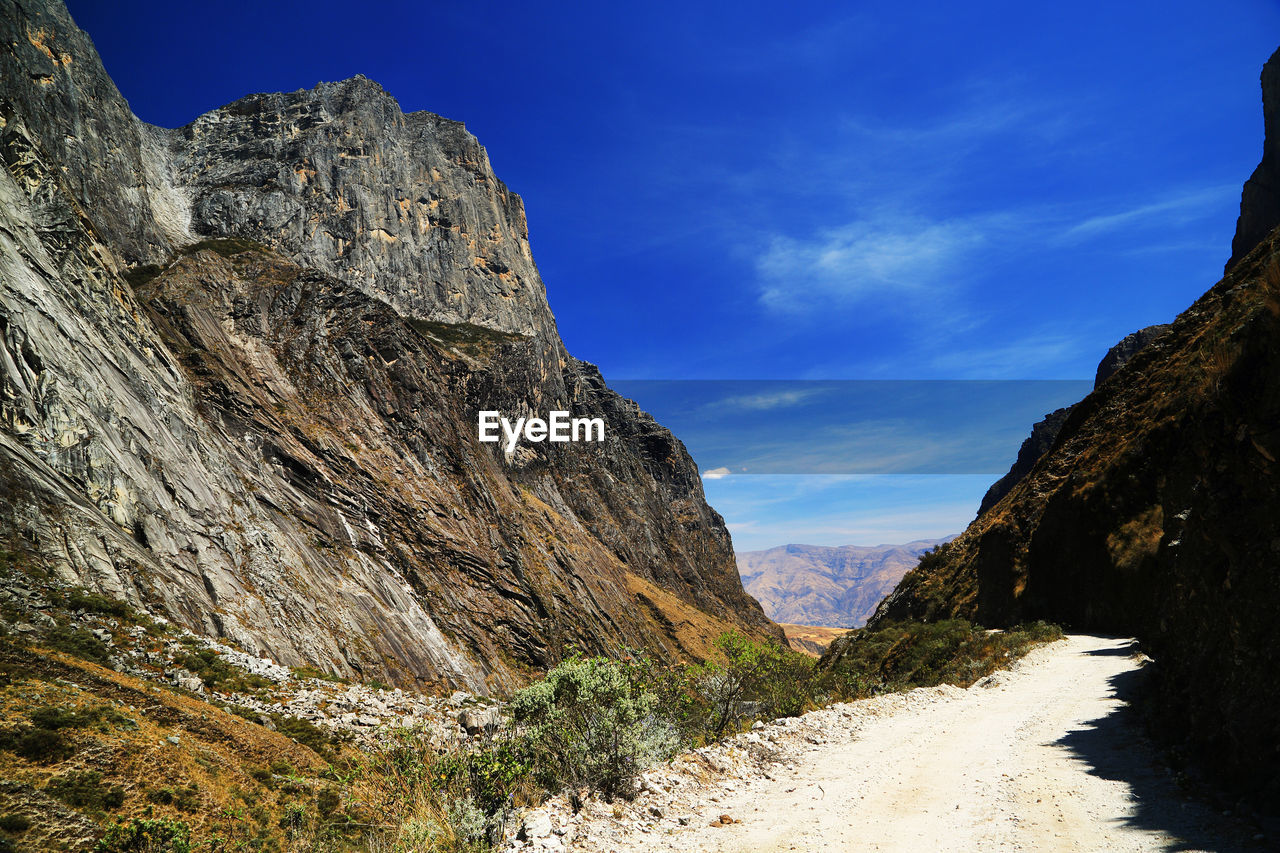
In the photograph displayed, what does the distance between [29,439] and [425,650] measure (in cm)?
2404

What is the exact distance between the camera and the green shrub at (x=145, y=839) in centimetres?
677

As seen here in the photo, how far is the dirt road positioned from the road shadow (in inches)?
0.8

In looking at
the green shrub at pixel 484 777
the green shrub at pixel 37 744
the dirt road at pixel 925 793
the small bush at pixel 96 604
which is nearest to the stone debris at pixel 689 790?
the dirt road at pixel 925 793

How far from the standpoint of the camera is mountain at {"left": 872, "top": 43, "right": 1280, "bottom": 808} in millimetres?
6871

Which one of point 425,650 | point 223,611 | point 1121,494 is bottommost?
point 425,650

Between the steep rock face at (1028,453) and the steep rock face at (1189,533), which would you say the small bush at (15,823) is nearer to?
the steep rock face at (1189,533)

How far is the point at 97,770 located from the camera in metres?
8.38

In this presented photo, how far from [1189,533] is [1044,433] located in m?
97.5

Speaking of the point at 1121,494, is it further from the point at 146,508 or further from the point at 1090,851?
the point at 146,508

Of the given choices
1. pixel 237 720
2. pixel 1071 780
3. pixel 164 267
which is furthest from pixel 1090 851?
pixel 164 267

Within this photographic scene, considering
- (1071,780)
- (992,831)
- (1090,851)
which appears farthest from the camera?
(1071,780)

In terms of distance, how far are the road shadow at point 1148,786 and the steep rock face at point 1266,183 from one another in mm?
73083

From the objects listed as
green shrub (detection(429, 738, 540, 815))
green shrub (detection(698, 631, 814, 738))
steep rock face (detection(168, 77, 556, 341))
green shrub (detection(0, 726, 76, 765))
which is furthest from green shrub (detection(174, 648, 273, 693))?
steep rock face (detection(168, 77, 556, 341))

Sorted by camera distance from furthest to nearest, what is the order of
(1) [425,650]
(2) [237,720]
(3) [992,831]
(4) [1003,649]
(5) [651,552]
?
(5) [651,552], (1) [425,650], (4) [1003,649], (2) [237,720], (3) [992,831]
